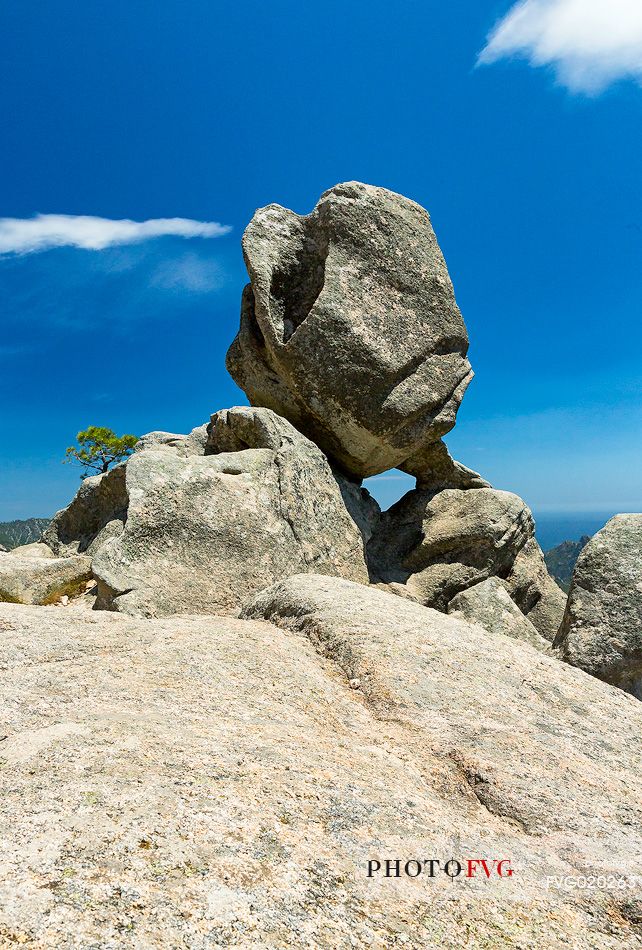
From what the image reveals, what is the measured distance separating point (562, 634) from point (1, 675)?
1135 centimetres

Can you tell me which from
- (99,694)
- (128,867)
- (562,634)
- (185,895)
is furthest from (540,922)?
(562,634)

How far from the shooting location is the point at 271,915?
356 cm

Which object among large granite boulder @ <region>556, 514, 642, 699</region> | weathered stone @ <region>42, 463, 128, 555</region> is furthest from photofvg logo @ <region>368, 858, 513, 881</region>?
weathered stone @ <region>42, 463, 128, 555</region>

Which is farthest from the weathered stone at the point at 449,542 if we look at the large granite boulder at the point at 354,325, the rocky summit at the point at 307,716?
the large granite boulder at the point at 354,325

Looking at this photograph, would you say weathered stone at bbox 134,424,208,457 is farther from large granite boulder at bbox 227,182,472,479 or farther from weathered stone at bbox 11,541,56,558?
weathered stone at bbox 11,541,56,558

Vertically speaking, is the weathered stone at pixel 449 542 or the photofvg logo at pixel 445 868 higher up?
the weathered stone at pixel 449 542

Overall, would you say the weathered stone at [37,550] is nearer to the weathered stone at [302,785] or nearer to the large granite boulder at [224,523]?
the large granite boulder at [224,523]

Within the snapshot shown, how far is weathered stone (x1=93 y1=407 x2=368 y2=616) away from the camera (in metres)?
12.1

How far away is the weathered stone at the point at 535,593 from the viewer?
19.4 metres

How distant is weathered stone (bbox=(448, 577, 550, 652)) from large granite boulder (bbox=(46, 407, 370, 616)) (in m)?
3.05

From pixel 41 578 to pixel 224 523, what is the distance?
446 cm

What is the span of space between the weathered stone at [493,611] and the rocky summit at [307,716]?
0.08m

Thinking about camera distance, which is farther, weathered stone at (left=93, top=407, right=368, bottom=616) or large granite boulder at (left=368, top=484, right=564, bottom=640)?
large granite boulder at (left=368, top=484, right=564, bottom=640)

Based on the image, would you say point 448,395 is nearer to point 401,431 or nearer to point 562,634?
point 401,431
